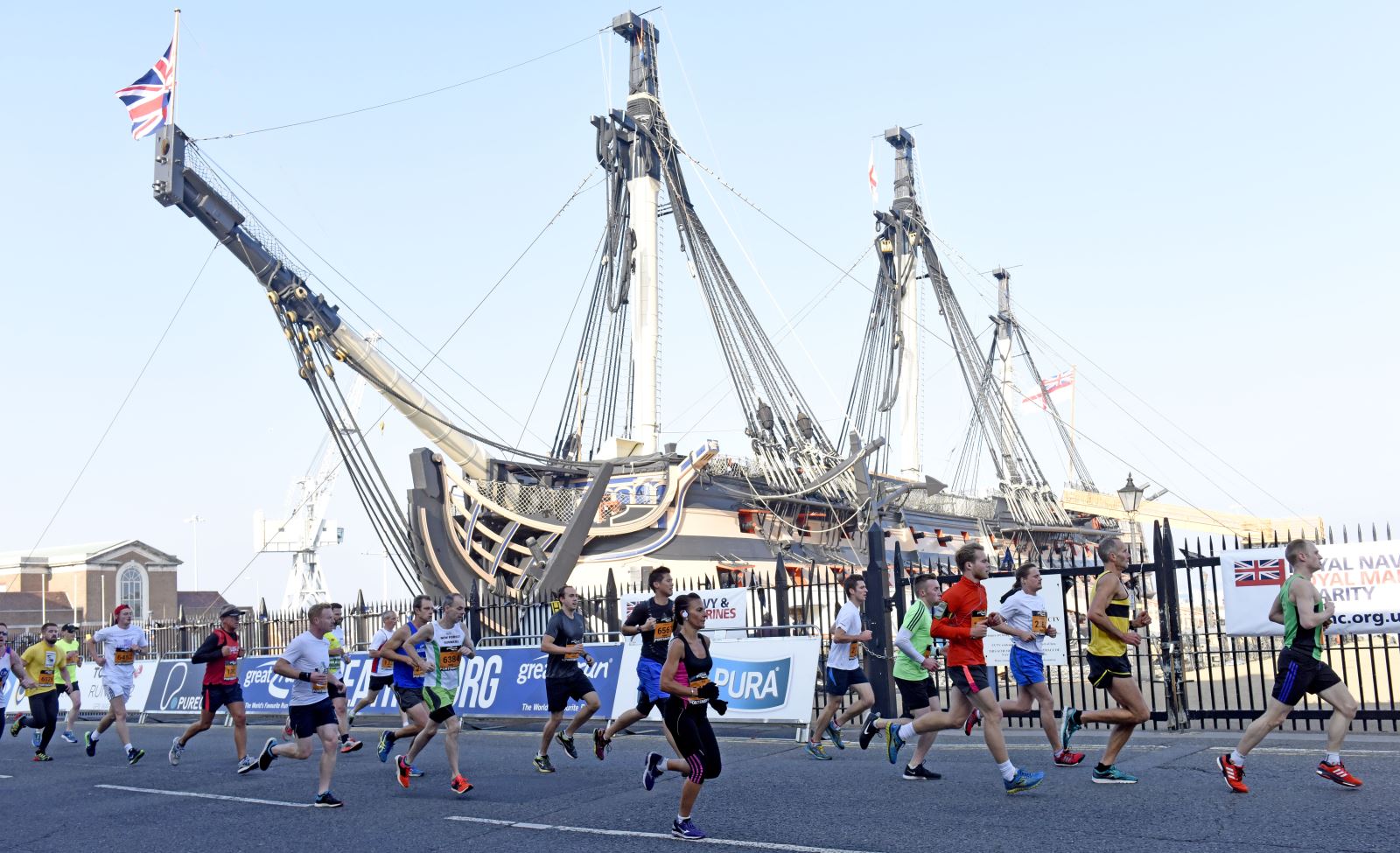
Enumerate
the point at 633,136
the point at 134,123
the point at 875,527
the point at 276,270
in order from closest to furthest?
the point at 875,527
the point at 134,123
the point at 276,270
the point at 633,136

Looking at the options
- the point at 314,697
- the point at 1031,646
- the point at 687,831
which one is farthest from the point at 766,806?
the point at 314,697

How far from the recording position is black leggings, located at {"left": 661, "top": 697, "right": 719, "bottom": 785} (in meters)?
7.42

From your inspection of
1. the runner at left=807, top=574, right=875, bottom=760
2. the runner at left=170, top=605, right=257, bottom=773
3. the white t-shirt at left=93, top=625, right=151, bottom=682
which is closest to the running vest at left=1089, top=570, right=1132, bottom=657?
the runner at left=807, top=574, right=875, bottom=760

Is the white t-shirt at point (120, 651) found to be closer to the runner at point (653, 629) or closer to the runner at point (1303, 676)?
the runner at point (653, 629)

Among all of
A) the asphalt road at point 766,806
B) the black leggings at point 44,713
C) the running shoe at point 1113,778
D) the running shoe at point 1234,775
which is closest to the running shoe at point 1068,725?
the asphalt road at point 766,806

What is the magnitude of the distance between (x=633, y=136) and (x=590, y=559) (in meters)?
14.7

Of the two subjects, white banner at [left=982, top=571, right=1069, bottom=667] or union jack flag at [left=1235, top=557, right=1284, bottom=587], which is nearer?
union jack flag at [left=1235, top=557, right=1284, bottom=587]

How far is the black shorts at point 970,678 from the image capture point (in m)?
8.93

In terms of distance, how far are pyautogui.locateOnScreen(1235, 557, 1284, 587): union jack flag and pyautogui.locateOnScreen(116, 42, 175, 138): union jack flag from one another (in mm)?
21233

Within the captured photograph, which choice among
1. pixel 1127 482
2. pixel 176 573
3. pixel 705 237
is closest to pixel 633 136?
pixel 705 237

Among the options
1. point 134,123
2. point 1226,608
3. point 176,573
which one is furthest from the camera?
point 176,573

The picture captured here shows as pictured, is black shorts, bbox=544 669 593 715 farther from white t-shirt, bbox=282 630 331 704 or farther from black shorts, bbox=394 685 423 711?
white t-shirt, bbox=282 630 331 704

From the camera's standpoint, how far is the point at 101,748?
16.0 meters

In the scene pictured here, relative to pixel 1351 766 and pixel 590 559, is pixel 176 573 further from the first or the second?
pixel 1351 766
